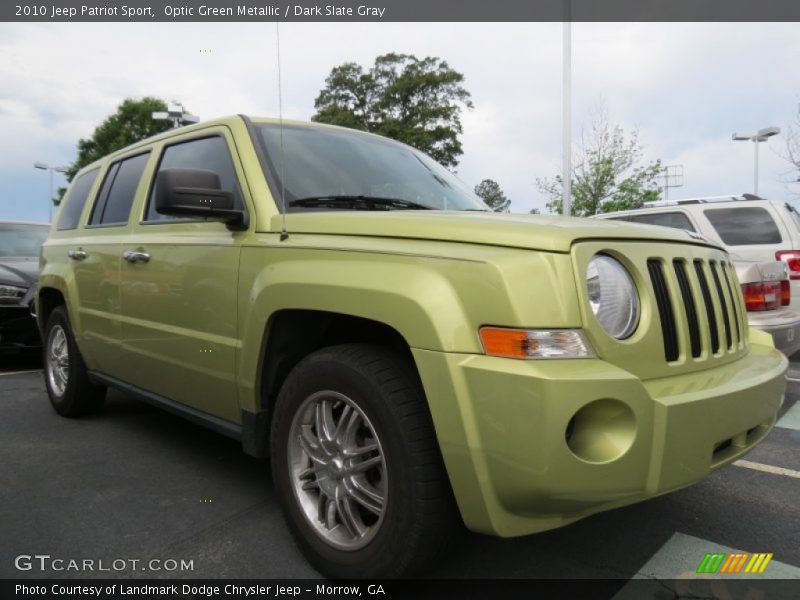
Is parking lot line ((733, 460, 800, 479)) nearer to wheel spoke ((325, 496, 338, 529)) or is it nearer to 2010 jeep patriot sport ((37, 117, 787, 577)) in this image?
2010 jeep patriot sport ((37, 117, 787, 577))

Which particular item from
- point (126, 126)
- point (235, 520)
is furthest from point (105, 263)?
point (126, 126)

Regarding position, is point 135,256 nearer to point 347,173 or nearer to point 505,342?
point 347,173

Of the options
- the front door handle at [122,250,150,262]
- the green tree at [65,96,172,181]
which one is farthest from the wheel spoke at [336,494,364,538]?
the green tree at [65,96,172,181]

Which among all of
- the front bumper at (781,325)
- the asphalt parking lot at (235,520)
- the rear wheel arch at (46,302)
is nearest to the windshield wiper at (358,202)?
the asphalt parking lot at (235,520)

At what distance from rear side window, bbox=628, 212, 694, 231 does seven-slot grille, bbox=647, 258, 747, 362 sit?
5329mm

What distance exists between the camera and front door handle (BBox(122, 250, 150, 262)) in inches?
125

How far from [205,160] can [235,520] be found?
1761 mm

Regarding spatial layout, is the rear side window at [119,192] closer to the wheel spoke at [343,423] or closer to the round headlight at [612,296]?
the wheel spoke at [343,423]

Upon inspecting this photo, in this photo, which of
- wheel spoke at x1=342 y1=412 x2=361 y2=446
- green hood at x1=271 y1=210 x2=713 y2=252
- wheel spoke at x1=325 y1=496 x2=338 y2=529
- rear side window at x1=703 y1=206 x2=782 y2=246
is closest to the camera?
green hood at x1=271 y1=210 x2=713 y2=252

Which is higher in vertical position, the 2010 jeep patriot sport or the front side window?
the front side window

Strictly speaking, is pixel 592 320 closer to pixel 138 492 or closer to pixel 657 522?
pixel 657 522

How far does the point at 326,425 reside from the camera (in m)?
2.19

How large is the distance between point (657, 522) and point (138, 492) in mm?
2469

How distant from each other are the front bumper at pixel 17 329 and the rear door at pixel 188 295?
3599 mm
